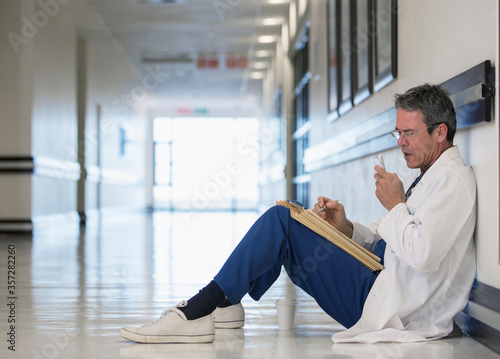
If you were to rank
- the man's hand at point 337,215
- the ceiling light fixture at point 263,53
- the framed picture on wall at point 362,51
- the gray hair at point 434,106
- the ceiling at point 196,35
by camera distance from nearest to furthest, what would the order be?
1. the gray hair at point 434,106
2. the man's hand at point 337,215
3. the framed picture on wall at point 362,51
4. the ceiling at point 196,35
5. the ceiling light fixture at point 263,53

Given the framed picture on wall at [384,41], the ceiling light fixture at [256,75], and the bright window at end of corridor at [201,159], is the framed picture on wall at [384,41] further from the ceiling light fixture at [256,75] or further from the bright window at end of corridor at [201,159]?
the bright window at end of corridor at [201,159]

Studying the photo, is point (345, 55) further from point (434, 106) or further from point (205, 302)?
point (205, 302)

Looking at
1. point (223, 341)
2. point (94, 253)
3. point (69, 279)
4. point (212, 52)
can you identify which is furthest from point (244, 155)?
point (223, 341)

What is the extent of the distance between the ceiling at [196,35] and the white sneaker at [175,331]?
9.63 m

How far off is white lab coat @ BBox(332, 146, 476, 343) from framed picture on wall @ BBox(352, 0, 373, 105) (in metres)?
2.62

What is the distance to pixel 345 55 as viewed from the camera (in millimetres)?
5844

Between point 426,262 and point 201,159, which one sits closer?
point 426,262

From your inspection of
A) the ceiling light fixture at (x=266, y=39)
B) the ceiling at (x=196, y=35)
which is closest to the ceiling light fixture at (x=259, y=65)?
the ceiling at (x=196, y=35)

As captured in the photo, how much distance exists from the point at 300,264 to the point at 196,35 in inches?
488

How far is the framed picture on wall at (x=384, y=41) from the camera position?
12.8ft

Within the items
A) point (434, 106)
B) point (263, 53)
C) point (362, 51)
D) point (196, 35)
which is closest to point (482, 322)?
point (434, 106)

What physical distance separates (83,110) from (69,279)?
354 inches

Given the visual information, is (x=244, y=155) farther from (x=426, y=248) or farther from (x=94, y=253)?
(x=426, y=248)

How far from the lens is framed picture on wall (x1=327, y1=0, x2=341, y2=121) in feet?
20.6
